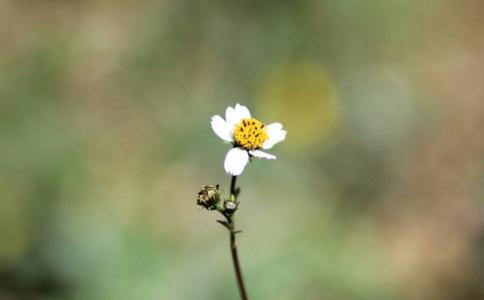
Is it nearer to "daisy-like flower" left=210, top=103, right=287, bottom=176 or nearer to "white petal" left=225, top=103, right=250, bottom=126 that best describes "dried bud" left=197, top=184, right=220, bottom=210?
"daisy-like flower" left=210, top=103, right=287, bottom=176

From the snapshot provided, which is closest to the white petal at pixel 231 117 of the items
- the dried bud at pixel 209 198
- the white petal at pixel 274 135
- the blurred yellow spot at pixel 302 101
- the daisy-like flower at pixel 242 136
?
the daisy-like flower at pixel 242 136

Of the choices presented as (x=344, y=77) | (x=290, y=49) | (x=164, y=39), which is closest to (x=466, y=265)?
(x=344, y=77)

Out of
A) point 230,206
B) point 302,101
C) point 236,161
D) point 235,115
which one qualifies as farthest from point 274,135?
point 302,101

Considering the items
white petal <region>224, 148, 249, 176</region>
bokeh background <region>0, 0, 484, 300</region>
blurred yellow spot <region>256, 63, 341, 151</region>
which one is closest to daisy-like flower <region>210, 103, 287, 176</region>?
white petal <region>224, 148, 249, 176</region>

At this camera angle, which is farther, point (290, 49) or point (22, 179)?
point (290, 49)

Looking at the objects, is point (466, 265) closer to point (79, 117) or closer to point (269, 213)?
point (269, 213)

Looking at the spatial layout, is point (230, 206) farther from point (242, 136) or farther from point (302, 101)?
point (302, 101)
